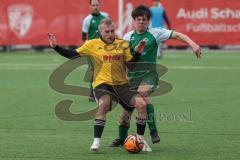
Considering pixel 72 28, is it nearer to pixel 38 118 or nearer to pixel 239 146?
pixel 38 118

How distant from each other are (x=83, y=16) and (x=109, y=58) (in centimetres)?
2380

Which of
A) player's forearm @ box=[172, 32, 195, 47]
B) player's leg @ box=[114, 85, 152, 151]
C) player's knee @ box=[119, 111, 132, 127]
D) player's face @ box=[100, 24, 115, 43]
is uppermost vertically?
player's face @ box=[100, 24, 115, 43]

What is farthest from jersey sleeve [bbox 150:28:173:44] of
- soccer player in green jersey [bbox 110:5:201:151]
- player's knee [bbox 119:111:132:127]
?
player's knee [bbox 119:111:132:127]

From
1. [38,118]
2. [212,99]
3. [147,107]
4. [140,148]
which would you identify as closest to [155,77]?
[147,107]

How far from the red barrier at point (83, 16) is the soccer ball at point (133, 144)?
2344 centimetres

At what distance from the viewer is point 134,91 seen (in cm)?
1026

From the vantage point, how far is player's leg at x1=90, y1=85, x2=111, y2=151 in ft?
32.2

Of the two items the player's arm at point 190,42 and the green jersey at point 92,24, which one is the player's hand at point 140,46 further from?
the green jersey at point 92,24

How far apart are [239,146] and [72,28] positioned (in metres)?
24.2

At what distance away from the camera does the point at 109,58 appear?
10078mm

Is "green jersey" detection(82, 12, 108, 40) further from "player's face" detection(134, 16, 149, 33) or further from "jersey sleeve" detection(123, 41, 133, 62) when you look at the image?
"jersey sleeve" detection(123, 41, 133, 62)

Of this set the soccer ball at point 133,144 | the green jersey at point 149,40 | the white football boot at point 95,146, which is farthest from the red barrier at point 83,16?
the white football boot at point 95,146

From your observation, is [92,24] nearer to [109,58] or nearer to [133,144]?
[109,58]

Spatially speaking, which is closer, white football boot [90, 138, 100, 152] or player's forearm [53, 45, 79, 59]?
white football boot [90, 138, 100, 152]
